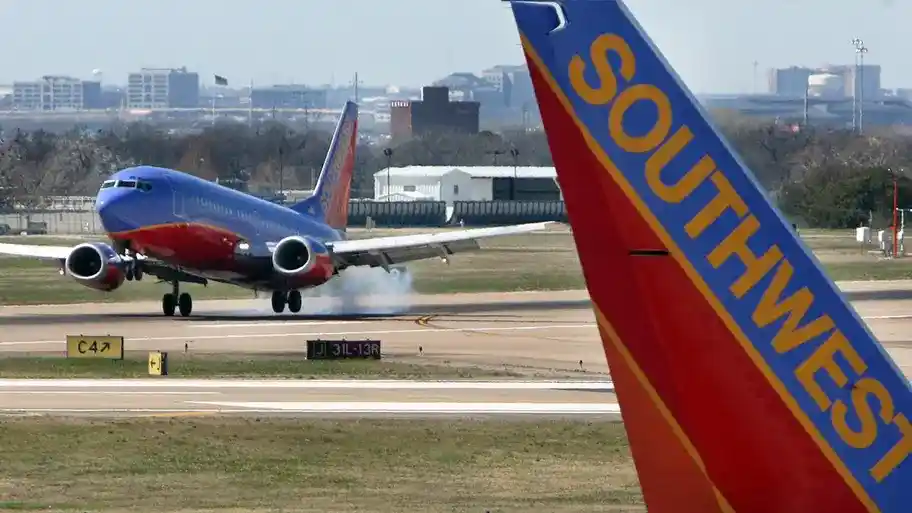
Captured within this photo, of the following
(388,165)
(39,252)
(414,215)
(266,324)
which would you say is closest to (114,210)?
(266,324)

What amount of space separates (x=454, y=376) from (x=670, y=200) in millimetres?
28778

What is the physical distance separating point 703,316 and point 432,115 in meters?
150

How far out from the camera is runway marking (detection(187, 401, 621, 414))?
28500mm

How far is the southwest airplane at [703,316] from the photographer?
22.1ft

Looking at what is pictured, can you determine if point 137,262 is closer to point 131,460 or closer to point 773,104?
point 131,460

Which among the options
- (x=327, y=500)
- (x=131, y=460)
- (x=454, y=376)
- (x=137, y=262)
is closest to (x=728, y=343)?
(x=327, y=500)

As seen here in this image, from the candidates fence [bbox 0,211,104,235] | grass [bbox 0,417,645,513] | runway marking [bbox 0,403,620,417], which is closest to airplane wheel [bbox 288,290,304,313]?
runway marking [bbox 0,403,620,417]

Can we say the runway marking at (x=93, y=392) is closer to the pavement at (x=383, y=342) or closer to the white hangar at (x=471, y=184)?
the pavement at (x=383, y=342)

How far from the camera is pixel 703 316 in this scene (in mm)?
6922

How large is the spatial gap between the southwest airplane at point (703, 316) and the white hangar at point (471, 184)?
11311 cm

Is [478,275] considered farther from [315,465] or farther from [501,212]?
[501,212]

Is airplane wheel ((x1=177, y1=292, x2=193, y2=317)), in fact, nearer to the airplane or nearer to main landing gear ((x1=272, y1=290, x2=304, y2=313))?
the airplane

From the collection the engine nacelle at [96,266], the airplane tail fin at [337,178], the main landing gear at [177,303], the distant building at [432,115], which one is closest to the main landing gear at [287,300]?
the main landing gear at [177,303]

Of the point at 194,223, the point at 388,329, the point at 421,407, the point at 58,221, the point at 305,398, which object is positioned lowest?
the point at 58,221
